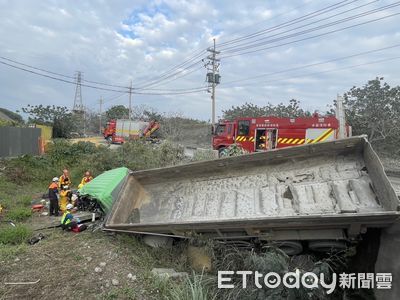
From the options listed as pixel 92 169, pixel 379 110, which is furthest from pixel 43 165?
pixel 379 110

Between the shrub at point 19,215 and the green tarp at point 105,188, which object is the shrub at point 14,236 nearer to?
the green tarp at point 105,188

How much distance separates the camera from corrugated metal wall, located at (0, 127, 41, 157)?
1877 cm

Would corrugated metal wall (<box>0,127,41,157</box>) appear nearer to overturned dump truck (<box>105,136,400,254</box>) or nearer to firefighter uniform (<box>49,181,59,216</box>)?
firefighter uniform (<box>49,181,59,216</box>)

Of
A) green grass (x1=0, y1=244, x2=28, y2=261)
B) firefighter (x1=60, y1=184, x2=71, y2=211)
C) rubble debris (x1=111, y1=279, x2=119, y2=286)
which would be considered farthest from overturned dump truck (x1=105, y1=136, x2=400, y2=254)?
firefighter (x1=60, y1=184, x2=71, y2=211)

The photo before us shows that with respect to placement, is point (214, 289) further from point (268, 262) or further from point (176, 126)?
point (176, 126)

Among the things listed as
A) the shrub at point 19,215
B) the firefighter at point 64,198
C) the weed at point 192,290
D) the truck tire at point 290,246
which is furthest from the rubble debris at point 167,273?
the firefighter at point 64,198

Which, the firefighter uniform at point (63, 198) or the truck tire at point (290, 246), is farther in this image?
the firefighter uniform at point (63, 198)

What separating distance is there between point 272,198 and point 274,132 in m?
12.6

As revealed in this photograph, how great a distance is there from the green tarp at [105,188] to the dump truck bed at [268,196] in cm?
113

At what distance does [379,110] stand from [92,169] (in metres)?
16.1

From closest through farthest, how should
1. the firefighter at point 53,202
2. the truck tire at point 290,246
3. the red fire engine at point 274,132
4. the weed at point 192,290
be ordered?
the weed at point 192,290 → the truck tire at point 290,246 → the firefighter at point 53,202 → the red fire engine at point 274,132

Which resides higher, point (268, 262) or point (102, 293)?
point (268, 262)

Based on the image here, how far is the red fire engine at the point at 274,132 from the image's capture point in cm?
1689

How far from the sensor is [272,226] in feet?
16.1
